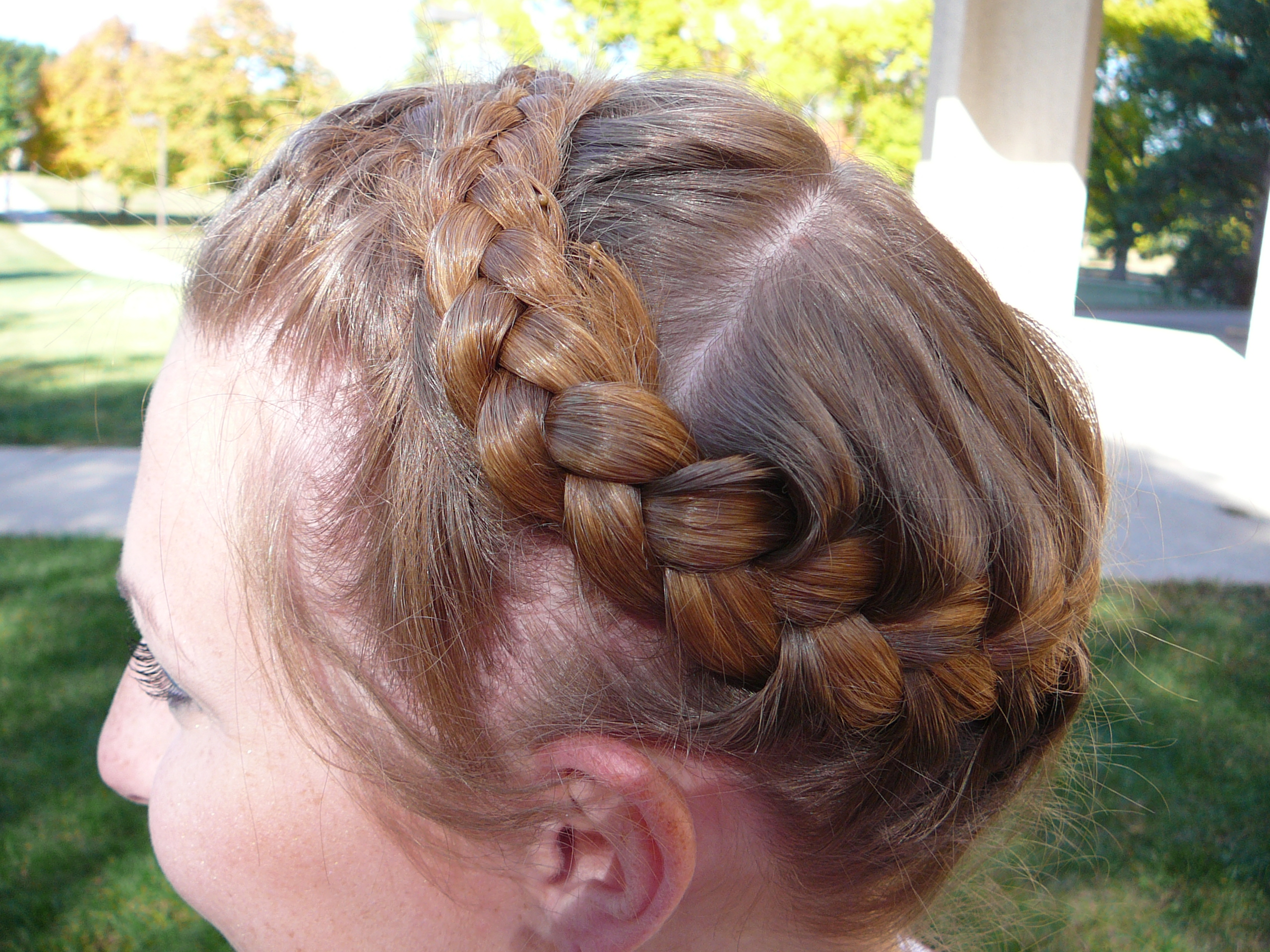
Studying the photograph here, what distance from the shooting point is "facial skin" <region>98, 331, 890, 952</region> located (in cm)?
95

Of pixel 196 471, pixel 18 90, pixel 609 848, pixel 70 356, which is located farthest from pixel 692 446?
pixel 18 90

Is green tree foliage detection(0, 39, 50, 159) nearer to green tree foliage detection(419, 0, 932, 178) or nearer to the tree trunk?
green tree foliage detection(419, 0, 932, 178)

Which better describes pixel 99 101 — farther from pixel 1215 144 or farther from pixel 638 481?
pixel 1215 144

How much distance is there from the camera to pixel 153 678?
1.20m

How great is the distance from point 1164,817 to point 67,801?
11.9ft

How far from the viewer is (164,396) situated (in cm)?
107

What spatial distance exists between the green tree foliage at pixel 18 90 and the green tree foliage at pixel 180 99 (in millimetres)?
197

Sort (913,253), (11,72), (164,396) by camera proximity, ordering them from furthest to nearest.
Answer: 1. (11,72)
2. (164,396)
3. (913,253)

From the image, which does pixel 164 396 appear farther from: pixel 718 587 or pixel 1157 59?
pixel 1157 59

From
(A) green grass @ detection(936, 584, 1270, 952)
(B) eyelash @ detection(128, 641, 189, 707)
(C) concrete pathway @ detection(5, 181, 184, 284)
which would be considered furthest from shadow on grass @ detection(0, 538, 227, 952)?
(C) concrete pathway @ detection(5, 181, 184, 284)

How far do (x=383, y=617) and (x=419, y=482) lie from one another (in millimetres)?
142

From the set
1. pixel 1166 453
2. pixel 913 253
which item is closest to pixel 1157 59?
pixel 1166 453

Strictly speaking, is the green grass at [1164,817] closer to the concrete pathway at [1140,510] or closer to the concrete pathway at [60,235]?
the concrete pathway at [1140,510]

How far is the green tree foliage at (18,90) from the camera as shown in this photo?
1116 centimetres
